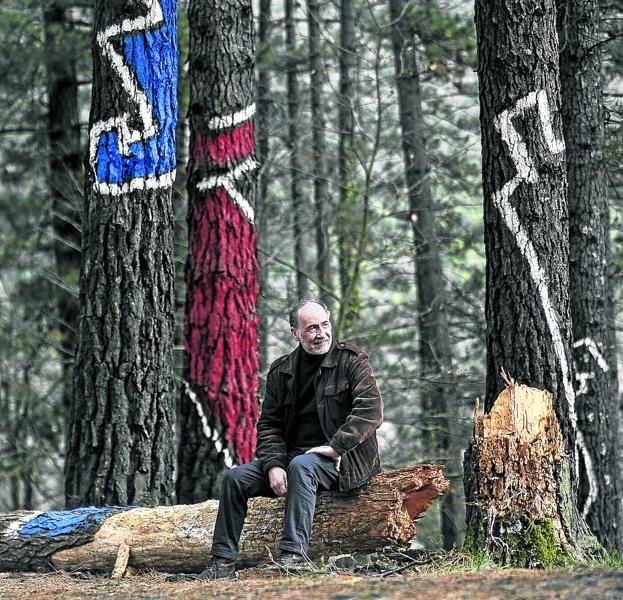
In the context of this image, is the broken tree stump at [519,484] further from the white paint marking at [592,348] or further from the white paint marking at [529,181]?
the white paint marking at [592,348]

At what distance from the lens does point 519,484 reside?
21.1 ft

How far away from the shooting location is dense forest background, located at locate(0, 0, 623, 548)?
44.2 feet

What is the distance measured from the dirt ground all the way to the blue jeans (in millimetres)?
239

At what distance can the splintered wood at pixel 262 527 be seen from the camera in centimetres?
647

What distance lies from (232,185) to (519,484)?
14.6 feet

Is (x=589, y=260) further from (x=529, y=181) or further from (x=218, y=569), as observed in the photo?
(x=218, y=569)

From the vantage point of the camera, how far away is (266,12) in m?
16.5

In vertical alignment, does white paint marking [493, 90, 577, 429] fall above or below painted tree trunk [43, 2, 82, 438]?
below

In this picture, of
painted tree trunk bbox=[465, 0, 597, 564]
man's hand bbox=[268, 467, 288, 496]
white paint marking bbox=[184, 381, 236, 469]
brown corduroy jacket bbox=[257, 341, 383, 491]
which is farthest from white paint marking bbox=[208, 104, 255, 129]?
man's hand bbox=[268, 467, 288, 496]

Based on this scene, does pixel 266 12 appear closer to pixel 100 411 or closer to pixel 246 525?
pixel 100 411

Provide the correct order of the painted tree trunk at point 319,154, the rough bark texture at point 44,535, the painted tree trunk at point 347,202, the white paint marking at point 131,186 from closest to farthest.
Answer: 1. the rough bark texture at point 44,535
2. the white paint marking at point 131,186
3. the painted tree trunk at point 347,202
4. the painted tree trunk at point 319,154

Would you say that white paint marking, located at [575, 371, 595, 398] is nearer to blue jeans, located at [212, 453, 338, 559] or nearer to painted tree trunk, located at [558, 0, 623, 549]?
painted tree trunk, located at [558, 0, 623, 549]

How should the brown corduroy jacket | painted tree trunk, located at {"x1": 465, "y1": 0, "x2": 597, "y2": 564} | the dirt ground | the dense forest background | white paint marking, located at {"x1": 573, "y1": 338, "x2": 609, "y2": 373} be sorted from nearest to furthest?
the dirt ground, the brown corduroy jacket, painted tree trunk, located at {"x1": 465, "y1": 0, "x2": 597, "y2": 564}, white paint marking, located at {"x1": 573, "y1": 338, "x2": 609, "y2": 373}, the dense forest background

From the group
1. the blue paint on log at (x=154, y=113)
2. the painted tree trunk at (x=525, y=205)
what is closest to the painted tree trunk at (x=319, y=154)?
the blue paint on log at (x=154, y=113)
